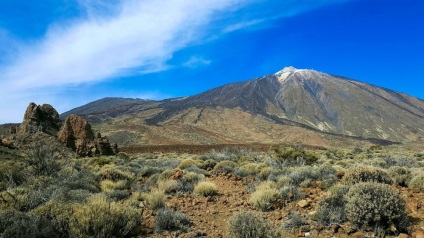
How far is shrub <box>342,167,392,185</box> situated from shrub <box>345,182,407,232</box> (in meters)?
2.91

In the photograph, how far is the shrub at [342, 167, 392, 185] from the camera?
9773 mm

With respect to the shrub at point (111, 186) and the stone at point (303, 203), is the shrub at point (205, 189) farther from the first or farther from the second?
the stone at point (303, 203)

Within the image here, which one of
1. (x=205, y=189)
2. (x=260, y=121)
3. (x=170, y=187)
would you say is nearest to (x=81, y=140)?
(x=170, y=187)

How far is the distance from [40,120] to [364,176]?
1191 inches

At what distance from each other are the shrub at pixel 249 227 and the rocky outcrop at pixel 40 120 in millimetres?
28916

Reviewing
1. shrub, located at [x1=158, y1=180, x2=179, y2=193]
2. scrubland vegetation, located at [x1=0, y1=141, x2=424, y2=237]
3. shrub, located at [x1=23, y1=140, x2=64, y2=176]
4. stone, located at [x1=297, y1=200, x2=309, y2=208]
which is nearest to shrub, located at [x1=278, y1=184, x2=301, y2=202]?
scrubland vegetation, located at [x1=0, y1=141, x2=424, y2=237]

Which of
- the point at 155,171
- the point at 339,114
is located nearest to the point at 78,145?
the point at 155,171

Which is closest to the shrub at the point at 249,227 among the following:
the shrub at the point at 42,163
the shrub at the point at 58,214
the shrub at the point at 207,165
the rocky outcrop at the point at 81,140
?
the shrub at the point at 58,214

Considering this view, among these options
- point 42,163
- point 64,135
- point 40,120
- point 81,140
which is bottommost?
point 42,163

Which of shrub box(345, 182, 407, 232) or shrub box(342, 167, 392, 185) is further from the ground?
shrub box(342, 167, 392, 185)

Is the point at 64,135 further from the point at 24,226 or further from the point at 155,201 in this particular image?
the point at 24,226

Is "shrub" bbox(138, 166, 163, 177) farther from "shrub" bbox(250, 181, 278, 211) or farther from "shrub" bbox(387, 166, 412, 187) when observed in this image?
"shrub" bbox(387, 166, 412, 187)

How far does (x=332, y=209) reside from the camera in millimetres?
7445

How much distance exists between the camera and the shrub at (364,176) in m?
9.77
